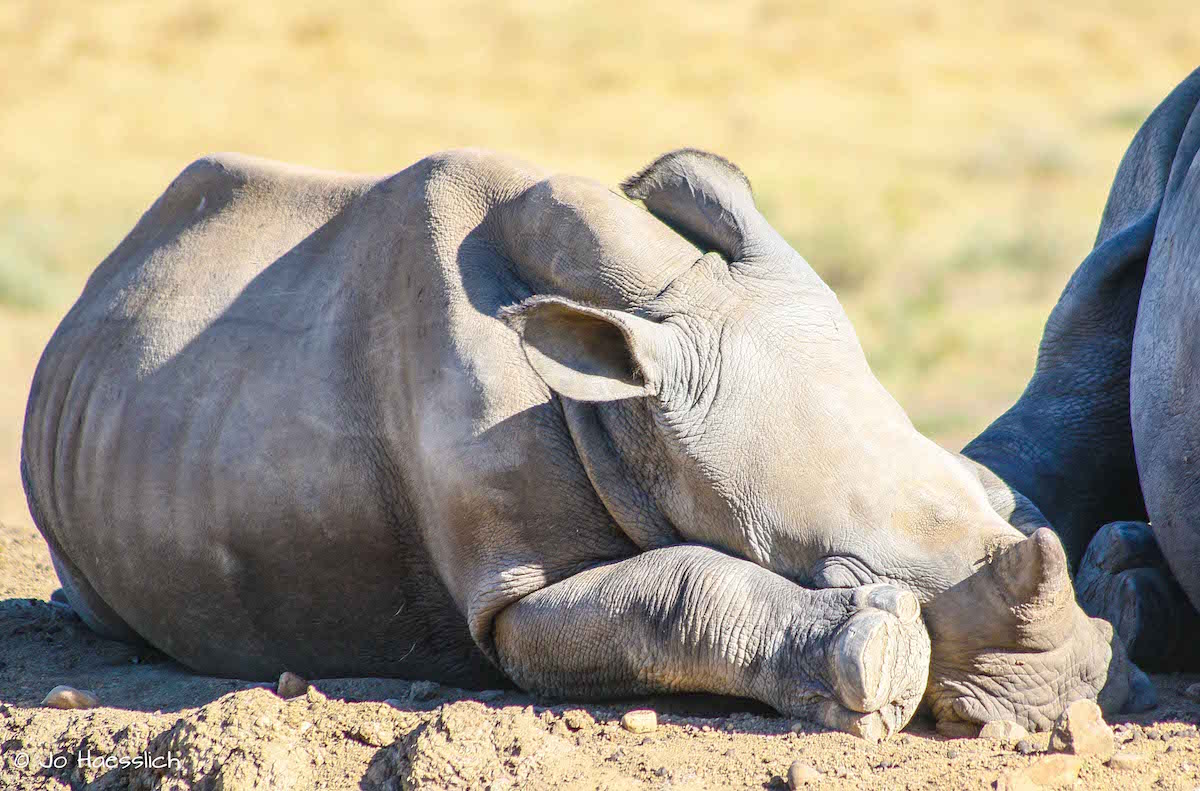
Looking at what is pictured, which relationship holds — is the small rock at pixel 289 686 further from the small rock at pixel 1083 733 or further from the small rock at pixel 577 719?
the small rock at pixel 1083 733

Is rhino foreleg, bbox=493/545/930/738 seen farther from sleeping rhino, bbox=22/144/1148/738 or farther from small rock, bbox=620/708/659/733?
small rock, bbox=620/708/659/733

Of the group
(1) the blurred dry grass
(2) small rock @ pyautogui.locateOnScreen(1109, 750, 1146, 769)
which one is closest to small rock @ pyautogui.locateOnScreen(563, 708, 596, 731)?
(2) small rock @ pyautogui.locateOnScreen(1109, 750, 1146, 769)

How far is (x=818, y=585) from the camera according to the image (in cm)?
340

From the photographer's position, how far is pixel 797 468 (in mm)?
3500

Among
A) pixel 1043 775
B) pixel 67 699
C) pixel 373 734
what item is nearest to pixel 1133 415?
pixel 1043 775

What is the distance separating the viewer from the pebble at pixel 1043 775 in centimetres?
289

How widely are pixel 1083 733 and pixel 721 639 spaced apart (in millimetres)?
778

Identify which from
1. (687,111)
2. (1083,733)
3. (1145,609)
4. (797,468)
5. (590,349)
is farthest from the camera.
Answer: (687,111)

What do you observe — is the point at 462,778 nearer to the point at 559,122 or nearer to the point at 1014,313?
the point at 1014,313

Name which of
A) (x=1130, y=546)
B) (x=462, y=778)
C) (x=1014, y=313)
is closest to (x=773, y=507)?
(x=462, y=778)

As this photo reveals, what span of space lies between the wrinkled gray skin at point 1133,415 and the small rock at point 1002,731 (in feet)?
2.59

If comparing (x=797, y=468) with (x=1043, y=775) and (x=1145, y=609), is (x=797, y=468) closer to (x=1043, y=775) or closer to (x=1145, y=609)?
(x=1043, y=775)

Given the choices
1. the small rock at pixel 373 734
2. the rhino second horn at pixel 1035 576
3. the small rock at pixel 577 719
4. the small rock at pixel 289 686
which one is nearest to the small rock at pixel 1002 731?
the rhino second horn at pixel 1035 576

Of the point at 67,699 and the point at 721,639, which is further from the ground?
the point at 721,639
